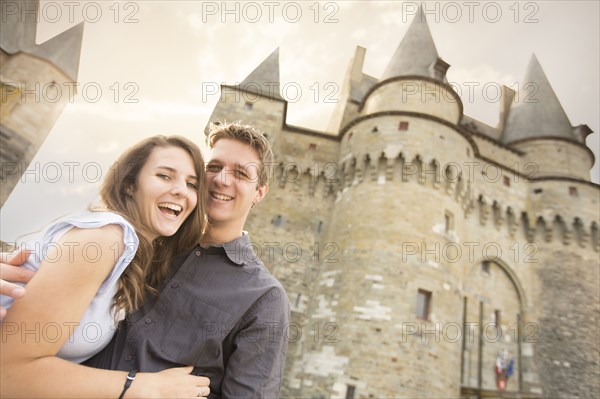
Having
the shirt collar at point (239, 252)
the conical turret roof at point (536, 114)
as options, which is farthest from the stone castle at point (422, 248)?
the shirt collar at point (239, 252)

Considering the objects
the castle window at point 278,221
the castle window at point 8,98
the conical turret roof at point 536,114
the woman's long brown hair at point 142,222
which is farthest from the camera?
the conical turret roof at point 536,114

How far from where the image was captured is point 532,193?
1930 cm

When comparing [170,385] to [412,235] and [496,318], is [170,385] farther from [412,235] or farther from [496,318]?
[496,318]

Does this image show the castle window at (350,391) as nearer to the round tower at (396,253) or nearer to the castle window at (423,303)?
the round tower at (396,253)

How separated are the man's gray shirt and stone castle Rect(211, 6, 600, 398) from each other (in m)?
10.9

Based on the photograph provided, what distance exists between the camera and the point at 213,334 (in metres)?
2.20

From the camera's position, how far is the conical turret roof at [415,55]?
18875 mm

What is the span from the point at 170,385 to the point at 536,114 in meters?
26.3

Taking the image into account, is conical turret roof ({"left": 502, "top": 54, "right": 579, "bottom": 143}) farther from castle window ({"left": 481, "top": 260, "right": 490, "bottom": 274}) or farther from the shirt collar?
the shirt collar

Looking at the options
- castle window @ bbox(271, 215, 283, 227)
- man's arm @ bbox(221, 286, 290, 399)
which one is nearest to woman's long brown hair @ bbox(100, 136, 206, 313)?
man's arm @ bbox(221, 286, 290, 399)

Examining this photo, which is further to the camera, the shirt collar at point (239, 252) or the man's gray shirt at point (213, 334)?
the shirt collar at point (239, 252)

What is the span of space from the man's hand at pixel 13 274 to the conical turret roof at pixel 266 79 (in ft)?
58.5

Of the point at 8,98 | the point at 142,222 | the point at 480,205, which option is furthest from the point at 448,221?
the point at 8,98

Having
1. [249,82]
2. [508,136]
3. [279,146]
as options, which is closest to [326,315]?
[279,146]
